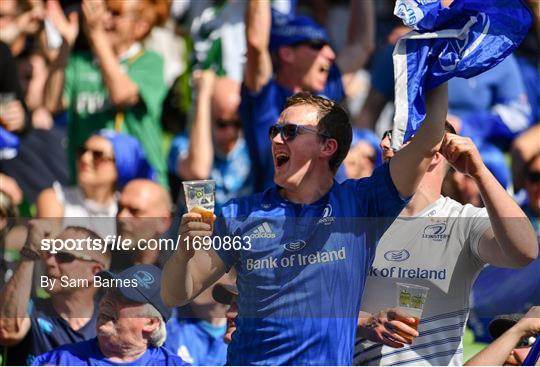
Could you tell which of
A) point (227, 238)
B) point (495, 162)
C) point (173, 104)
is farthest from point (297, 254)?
point (173, 104)

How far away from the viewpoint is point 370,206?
516 cm

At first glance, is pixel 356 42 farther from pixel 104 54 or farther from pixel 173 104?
pixel 104 54

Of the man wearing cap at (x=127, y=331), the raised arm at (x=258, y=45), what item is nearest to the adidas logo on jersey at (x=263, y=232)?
the man wearing cap at (x=127, y=331)

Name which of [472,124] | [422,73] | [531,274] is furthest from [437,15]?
[472,124]

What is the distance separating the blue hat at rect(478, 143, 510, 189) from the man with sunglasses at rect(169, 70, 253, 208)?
4.46ft

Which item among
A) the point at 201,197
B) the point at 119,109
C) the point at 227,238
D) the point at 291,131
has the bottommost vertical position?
the point at 227,238

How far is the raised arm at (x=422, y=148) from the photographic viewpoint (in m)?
4.91

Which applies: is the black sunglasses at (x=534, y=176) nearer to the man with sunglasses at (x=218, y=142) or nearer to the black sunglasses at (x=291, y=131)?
the man with sunglasses at (x=218, y=142)

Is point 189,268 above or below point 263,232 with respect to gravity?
below

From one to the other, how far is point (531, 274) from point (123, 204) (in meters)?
2.78

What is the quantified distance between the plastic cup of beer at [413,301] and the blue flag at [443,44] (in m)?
0.65

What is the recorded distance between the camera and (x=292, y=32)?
758cm

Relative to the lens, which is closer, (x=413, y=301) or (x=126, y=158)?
(x=413, y=301)

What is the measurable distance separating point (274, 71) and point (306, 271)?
8.70ft
